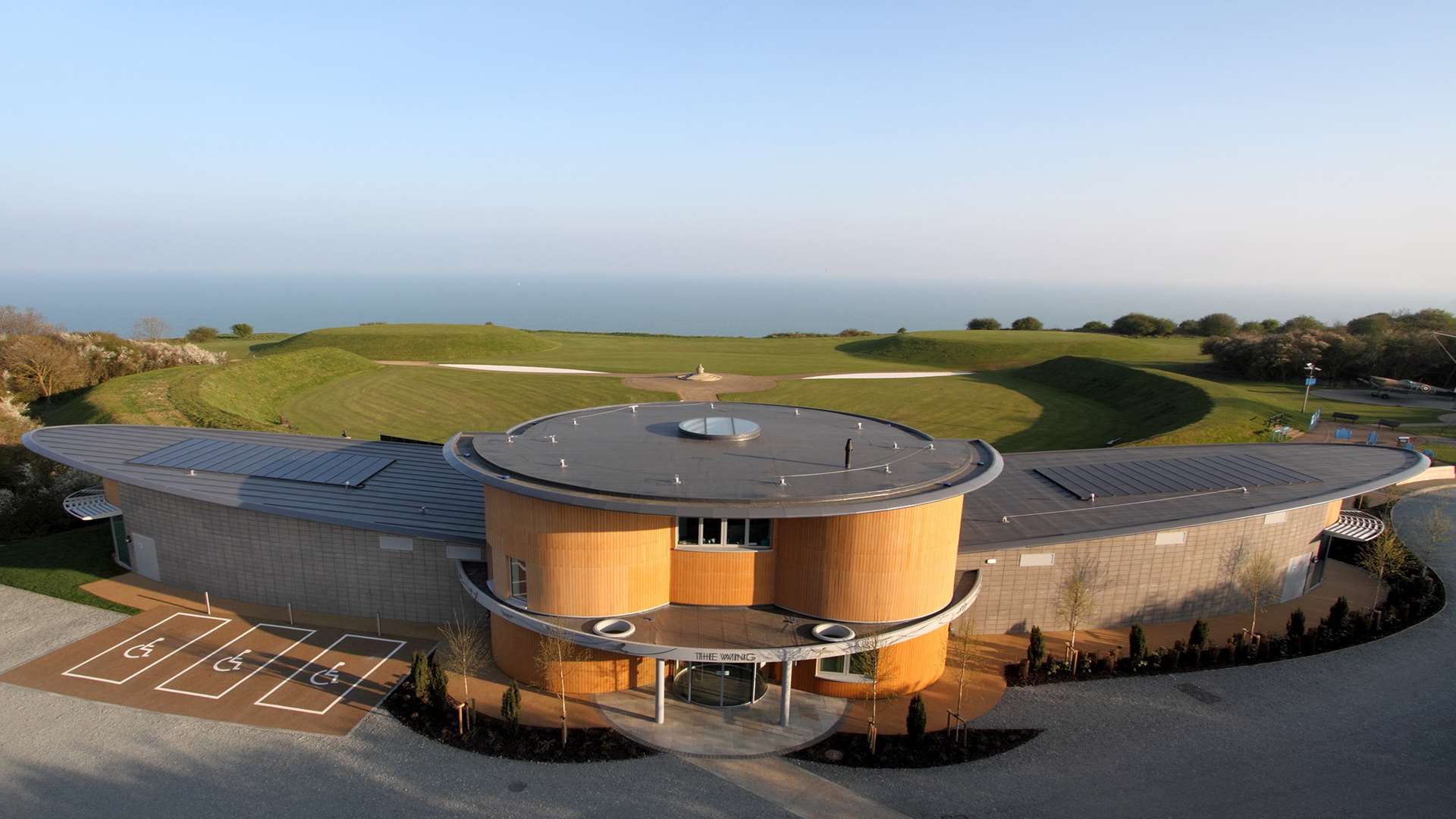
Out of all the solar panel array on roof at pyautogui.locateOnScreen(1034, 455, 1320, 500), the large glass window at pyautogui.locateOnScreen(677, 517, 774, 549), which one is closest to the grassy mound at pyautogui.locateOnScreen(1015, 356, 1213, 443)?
the solar panel array on roof at pyautogui.locateOnScreen(1034, 455, 1320, 500)

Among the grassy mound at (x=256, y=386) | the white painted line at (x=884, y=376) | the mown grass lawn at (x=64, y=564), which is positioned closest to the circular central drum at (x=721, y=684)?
the mown grass lawn at (x=64, y=564)

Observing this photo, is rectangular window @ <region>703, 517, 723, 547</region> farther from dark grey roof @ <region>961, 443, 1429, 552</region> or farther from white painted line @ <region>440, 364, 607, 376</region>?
white painted line @ <region>440, 364, 607, 376</region>

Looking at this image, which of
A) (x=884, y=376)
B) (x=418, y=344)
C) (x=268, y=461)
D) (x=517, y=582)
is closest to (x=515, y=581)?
(x=517, y=582)

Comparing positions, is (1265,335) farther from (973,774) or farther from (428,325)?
(428,325)

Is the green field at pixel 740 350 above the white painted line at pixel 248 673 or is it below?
above

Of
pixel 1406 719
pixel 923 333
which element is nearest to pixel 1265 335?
pixel 923 333

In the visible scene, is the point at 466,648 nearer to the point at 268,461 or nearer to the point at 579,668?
the point at 579,668

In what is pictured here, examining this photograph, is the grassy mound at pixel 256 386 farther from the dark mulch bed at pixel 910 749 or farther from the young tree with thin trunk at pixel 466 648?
the dark mulch bed at pixel 910 749
